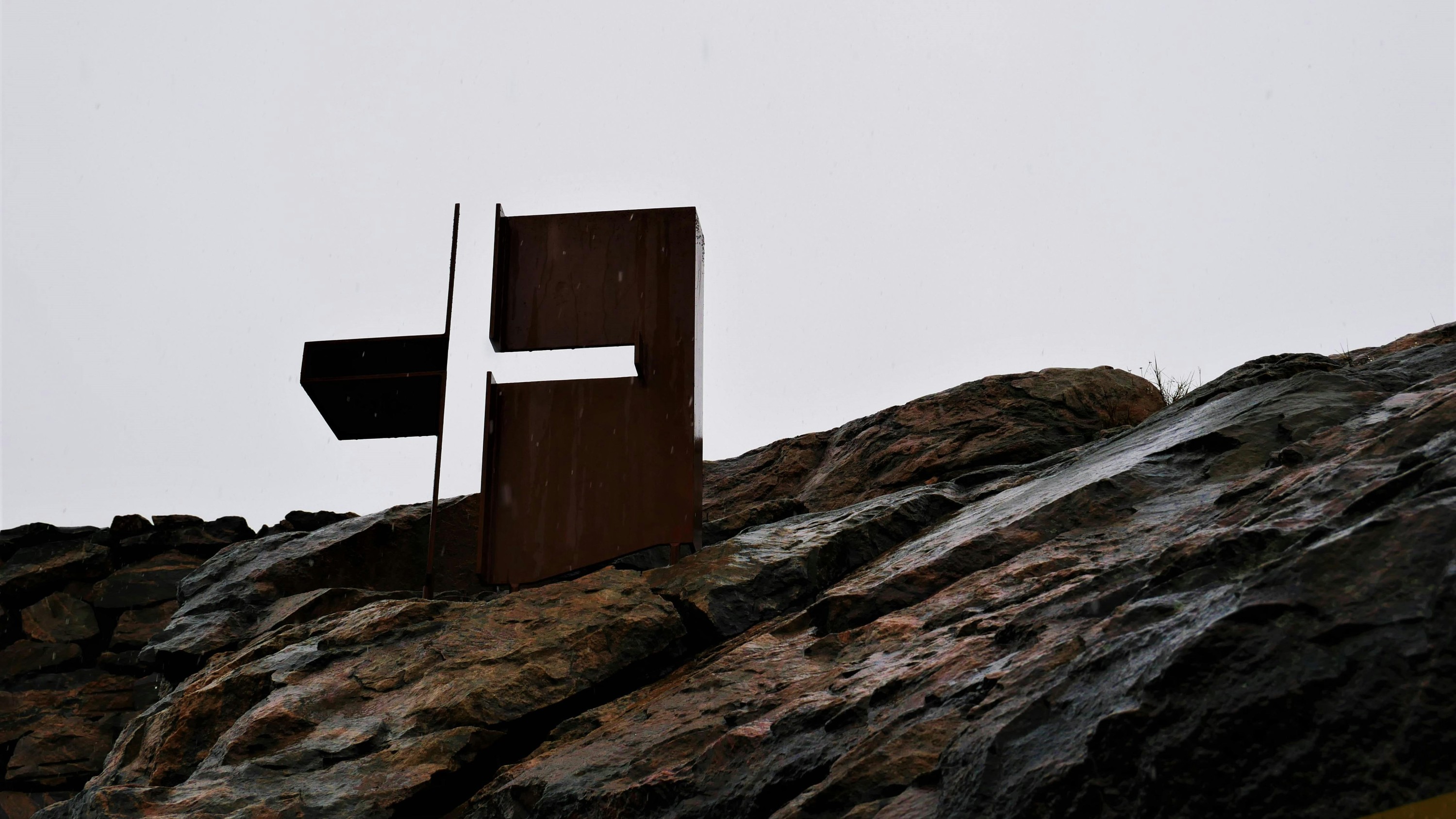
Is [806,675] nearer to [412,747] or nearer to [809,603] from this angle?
[809,603]

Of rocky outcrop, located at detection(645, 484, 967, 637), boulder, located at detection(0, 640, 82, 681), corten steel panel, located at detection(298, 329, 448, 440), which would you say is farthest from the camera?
boulder, located at detection(0, 640, 82, 681)

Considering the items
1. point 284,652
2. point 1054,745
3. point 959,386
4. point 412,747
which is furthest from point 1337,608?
point 959,386

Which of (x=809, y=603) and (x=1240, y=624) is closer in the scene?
(x=1240, y=624)

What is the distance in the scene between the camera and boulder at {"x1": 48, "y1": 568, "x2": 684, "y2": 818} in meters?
4.27

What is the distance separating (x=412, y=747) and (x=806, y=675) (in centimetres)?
164

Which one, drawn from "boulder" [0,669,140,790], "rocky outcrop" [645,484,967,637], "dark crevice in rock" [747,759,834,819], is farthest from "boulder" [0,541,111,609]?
"dark crevice in rock" [747,759,834,819]

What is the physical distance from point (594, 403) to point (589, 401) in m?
0.03

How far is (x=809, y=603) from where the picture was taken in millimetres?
5184

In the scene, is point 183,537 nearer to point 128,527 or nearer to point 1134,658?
point 128,527

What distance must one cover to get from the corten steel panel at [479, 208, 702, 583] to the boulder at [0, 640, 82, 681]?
17.5 feet

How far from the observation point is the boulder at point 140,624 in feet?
30.4

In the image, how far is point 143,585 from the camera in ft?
31.5

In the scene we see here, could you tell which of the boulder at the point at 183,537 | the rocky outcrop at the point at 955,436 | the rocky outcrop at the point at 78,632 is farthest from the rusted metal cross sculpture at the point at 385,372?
the boulder at the point at 183,537

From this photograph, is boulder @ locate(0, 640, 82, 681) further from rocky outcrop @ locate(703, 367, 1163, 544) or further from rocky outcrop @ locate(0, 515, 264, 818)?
rocky outcrop @ locate(703, 367, 1163, 544)
